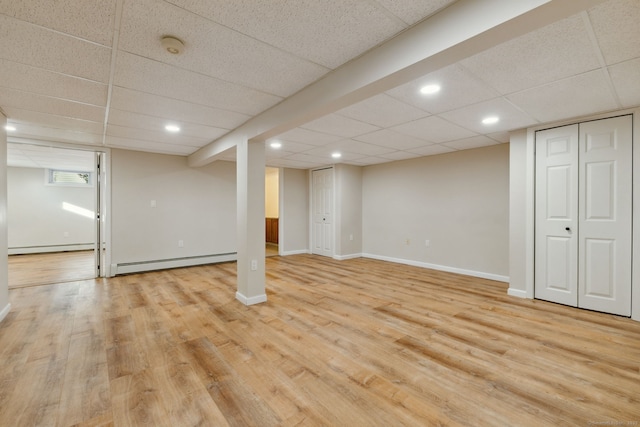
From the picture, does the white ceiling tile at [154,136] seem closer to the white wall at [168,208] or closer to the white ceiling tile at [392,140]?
the white wall at [168,208]

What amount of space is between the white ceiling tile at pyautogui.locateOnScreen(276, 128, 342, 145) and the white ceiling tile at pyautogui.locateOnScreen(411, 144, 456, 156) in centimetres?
163

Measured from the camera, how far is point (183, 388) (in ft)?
5.92

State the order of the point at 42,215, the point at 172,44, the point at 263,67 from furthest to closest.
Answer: the point at 42,215 < the point at 263,67 < the point at 172,44

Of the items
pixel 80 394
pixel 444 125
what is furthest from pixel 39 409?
pixel 444 125

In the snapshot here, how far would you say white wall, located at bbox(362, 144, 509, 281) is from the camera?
14.9ft

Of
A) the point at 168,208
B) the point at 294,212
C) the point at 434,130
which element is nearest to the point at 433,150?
the point at 434,130

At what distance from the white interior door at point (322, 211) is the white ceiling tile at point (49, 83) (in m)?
4.70

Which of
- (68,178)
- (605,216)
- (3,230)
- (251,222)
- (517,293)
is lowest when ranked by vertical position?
(517,293)

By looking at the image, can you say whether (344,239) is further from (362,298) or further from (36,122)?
(36,122)

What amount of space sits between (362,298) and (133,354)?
2.47m

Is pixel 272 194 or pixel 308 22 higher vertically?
pixel 308 22

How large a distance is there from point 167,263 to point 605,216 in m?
6.56

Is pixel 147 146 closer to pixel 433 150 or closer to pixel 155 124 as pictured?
pixel 155 124

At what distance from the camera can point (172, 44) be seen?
1.74 metres
